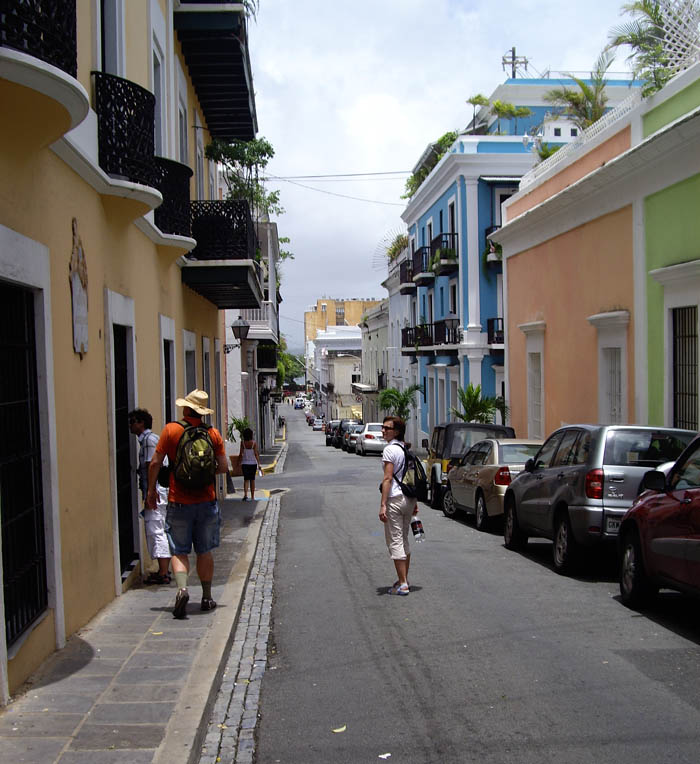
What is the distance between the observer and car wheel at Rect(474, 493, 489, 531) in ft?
47.5

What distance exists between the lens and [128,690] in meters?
5.73

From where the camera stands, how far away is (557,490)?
10.5 m

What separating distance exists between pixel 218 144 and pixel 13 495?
507 inches

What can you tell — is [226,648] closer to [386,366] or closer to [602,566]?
[602,566]

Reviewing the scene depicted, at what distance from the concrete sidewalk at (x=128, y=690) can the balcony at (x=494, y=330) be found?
25.6 m

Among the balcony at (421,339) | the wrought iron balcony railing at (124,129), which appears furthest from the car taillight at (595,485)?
the balcony at (421,339)

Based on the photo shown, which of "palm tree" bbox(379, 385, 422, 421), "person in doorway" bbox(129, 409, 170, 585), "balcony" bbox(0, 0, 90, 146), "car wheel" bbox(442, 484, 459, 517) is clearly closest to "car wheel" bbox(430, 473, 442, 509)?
"car wheel" bbox(442, 484, 459, 517)

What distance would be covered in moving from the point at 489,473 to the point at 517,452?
0.60 m

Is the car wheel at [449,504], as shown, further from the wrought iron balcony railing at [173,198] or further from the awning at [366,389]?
the awning at [366,389]

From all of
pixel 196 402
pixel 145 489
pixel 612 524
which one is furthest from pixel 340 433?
pixel 196 402

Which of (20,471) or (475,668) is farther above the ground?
(20,471)

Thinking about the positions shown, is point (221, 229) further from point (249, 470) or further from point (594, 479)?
point (594, 479)

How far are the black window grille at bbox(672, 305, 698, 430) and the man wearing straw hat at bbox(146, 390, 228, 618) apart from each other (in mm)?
8162

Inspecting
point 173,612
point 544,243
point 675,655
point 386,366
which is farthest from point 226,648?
point 386,366
